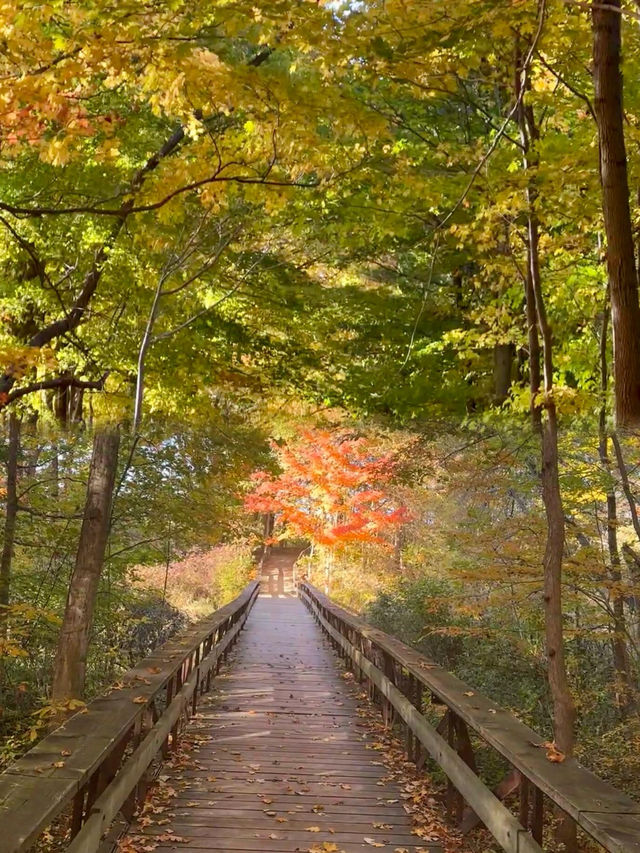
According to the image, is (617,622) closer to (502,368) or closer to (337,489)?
(502,368)

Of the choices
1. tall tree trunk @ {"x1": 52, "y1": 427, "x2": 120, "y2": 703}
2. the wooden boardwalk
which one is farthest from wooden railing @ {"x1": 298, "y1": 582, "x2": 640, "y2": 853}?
tall tree trunk @ {"x1": 52, "y1": 427, "x2": 120, "y2": 703}

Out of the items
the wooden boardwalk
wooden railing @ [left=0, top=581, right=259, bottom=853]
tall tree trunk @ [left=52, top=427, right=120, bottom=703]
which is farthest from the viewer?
tall tree trunk @ [left=52, top=427, right=120, bottom=703]

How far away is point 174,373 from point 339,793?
5113mm

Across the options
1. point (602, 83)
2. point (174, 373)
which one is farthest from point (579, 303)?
point (174, 373)

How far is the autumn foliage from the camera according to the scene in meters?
25.6

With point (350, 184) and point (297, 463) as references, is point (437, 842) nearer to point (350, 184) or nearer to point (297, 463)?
point (350, 184)

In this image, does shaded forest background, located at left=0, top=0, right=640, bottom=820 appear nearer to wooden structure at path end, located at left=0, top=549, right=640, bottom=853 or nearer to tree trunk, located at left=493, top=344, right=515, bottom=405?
tree trunk, located at left=493, top=344, right=515, bottom=405

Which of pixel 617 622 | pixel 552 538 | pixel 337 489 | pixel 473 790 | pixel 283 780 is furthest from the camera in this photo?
pixel 337 489

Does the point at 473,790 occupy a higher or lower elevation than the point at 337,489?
lower

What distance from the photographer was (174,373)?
895 centimetres

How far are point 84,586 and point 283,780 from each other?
485 cm

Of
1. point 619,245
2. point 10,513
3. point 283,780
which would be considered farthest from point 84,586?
point 619,245

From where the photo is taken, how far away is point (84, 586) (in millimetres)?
A: 10008

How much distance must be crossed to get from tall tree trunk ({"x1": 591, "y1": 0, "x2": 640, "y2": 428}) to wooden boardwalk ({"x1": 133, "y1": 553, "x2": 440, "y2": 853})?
3.17 m
